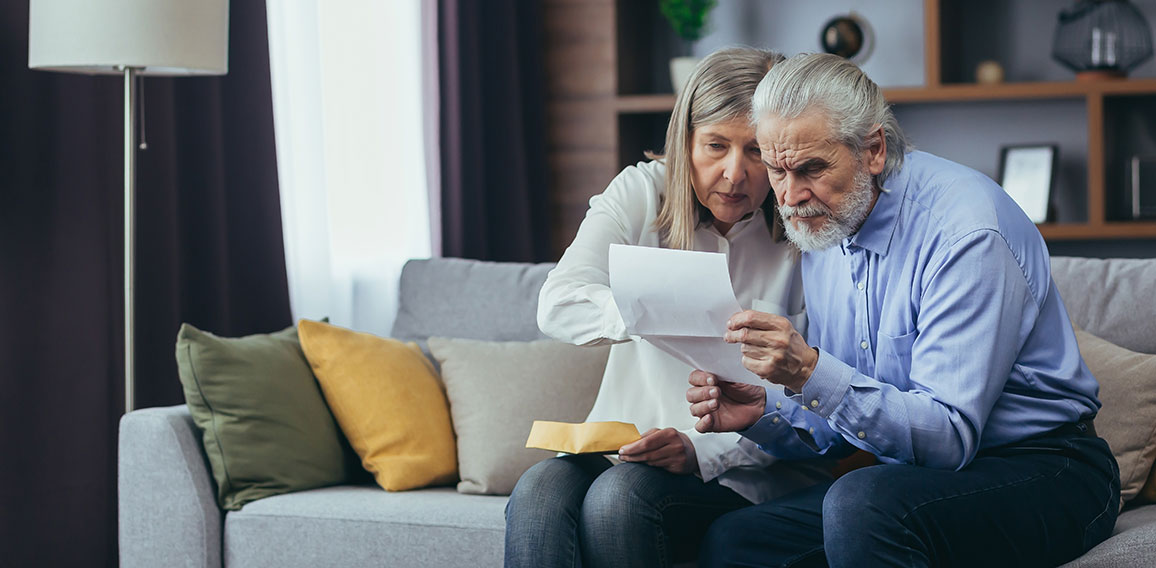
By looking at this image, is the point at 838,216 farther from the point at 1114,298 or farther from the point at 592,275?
the point at 1114,298

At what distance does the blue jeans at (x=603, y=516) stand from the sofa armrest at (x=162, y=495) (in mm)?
702

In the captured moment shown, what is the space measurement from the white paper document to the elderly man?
45mm

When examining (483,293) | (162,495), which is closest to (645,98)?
(483,293)

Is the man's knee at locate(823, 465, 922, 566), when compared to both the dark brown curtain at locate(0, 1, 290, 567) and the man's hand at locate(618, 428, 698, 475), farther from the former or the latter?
the dark brown curtain at locate(0, 1, 290, 567)

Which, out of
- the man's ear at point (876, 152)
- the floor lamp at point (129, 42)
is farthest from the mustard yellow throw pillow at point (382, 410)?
the man's ear at point (876, 152)

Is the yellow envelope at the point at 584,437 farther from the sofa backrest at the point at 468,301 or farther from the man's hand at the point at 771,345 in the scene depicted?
the sofa backrest at the point at 468,301

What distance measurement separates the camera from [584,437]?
64.6 inches

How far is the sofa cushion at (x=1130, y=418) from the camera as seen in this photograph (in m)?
1.91

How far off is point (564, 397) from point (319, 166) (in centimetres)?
104

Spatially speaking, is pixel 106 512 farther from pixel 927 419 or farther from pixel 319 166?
pixel 927 419

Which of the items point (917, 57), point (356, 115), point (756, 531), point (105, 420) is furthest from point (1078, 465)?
point (917, 57)

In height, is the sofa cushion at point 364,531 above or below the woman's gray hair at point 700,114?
below

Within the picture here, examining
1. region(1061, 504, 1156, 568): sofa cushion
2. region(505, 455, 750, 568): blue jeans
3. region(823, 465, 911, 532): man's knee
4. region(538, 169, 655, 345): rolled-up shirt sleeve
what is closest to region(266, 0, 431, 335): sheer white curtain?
region(538, 169, 655, 345): rolled-up shirt sleeve

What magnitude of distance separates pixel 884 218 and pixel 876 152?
0.09 m
